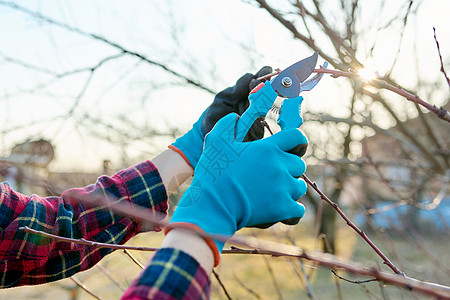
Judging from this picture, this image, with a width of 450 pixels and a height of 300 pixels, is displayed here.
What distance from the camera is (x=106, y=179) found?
1.47 m

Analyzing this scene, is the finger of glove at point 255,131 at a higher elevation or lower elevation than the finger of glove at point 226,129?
higher

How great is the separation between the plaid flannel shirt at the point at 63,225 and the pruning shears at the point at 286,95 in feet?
1.72

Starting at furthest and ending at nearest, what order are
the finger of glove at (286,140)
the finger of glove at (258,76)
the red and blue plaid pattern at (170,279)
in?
the finger of glove at (258,76) < the finger of glove at (286,140) < the red and blue plaid pattern at (170,279)

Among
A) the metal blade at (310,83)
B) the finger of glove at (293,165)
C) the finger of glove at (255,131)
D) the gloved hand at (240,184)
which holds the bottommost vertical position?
the gloved hand at (240,184)

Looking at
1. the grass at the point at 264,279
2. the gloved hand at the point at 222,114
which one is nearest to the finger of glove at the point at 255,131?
the gloved hand at the point at 222,114

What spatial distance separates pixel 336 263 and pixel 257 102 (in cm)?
66

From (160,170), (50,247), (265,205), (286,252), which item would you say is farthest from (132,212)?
(160,170)

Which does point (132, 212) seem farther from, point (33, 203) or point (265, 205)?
point (33, 203)

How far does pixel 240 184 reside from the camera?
38.4 inches

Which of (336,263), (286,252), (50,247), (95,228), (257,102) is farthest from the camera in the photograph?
(95,228)

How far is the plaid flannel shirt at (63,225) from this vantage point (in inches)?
49.4

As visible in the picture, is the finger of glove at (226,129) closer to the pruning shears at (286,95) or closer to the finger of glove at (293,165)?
the pruning shears at (286,95)

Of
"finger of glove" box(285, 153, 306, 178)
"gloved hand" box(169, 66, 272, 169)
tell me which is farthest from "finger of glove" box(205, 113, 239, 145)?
"gloved hand" box(169, 66, 272, 169)

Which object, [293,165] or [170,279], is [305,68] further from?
[170,279]
